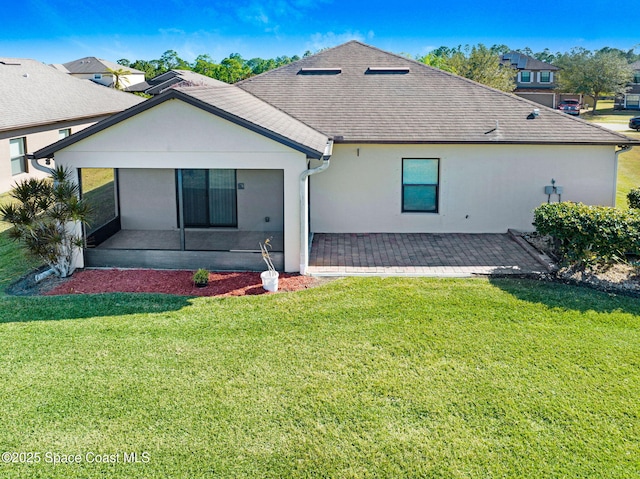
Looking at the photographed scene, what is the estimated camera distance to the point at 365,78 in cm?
1894

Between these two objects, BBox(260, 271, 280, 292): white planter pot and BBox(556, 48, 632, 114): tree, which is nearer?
BBox(260, 271, 280, 292): white planter pot

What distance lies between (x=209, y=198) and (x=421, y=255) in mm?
6184

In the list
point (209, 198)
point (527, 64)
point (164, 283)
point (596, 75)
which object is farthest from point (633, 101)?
Result: point (164, 283)

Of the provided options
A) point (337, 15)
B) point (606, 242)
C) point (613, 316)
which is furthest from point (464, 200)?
point (337, 15)

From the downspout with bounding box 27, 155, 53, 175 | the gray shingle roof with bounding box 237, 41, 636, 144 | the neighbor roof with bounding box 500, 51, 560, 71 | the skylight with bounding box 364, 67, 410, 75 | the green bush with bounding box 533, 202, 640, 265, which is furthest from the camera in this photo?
the neighbor roof with bounding box 500, 51, 560, 71

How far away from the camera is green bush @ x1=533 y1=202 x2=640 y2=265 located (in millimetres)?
11711

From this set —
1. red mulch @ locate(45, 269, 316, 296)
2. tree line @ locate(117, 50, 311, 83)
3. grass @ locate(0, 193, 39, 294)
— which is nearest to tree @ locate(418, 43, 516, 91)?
tree line @ locate(117, 50, 311, 83)

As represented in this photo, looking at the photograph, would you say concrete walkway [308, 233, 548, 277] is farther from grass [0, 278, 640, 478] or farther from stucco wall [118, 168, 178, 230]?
stucco wall [118, 168, 178, 230]

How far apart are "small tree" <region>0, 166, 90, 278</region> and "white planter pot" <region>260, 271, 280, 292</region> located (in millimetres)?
4335

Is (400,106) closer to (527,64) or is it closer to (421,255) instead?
(421,255)

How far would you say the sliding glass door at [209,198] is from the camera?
15498mm

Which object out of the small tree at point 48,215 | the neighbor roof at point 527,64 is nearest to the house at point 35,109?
the small tree at point 48,215

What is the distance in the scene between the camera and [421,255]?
14250mm

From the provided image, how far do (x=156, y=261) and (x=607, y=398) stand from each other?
32.3 ft
